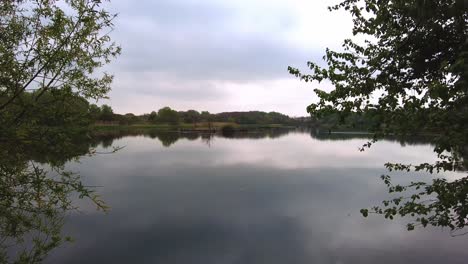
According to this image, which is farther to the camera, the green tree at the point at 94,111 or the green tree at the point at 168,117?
the green tree at the point at 168,117

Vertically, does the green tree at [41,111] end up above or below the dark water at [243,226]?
above

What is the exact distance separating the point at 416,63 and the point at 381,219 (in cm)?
1245

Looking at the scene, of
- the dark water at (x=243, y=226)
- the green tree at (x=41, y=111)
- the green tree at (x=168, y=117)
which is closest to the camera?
the green tree at (x=41, y=111)

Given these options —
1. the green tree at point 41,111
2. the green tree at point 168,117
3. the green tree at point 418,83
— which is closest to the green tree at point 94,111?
the green tree at point 41,111

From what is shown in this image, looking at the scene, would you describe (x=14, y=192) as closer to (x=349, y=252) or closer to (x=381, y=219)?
(x=349, y=252)

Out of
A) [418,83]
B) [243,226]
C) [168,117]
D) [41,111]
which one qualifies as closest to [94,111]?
[41,111]

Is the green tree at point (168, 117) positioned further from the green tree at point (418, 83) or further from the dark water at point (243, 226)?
the green tree at point (418, 83)

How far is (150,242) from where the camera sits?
39.8 feet

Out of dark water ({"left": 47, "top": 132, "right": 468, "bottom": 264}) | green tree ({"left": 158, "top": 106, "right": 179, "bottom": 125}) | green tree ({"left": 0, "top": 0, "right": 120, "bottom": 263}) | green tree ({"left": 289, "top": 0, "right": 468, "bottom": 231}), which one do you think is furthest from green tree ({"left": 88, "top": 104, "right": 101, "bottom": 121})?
green tree ({"left": 158, "top": 106, "right": 179, "bottom": 125})

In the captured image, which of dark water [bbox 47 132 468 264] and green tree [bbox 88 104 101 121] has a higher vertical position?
green tree [bbox 88 104 101 121]

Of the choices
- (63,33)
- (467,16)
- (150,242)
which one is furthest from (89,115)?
(150,242)

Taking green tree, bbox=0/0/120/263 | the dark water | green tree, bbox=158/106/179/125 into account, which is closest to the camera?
green tree, bbox=0/0/120/263

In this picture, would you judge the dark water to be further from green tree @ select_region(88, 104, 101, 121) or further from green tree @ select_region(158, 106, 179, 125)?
green tree @ select_region(158, 106, 179, 125)

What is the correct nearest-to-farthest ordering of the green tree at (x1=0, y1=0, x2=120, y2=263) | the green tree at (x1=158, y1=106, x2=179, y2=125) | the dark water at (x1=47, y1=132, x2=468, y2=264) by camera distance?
1. the green tree at (x1=0, y1=0, x2=120, y2=263)
2. the dark water at (x1=47, y1=132, x2=468, y2=264)
3. the green tree at (x1=158, y1=106, x2=179, y2=125)
